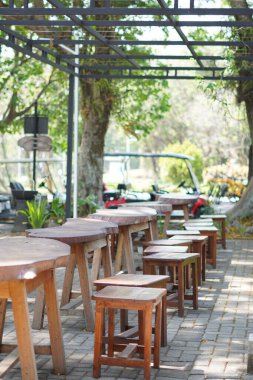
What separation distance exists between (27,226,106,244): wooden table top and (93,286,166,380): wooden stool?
822 mm

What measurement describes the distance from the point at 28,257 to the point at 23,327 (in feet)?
1.25

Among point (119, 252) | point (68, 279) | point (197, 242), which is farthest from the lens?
point (197, 242)

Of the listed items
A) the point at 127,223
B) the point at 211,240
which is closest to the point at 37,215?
the point at 211,240

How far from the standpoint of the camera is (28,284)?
4754mm

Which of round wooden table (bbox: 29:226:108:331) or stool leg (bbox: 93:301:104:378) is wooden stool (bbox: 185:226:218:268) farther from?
stool leg (bbox: 93:301:104:378)

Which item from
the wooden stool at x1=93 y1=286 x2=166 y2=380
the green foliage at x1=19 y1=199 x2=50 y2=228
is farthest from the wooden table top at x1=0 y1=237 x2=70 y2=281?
the green foliage at x1=19 y1=199 x2=50 y2=228

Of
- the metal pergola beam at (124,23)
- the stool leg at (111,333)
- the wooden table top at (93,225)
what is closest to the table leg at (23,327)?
the stool leg at (111,333)

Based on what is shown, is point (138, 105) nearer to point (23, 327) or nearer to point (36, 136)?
point (36, 136)

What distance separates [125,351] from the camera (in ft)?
18.0

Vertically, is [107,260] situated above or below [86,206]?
above

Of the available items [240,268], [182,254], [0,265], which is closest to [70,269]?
[182,254]

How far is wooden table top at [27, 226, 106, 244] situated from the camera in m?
6.30

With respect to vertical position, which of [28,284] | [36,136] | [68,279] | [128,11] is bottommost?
[68,279]

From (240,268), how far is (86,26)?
3616 millimetres
